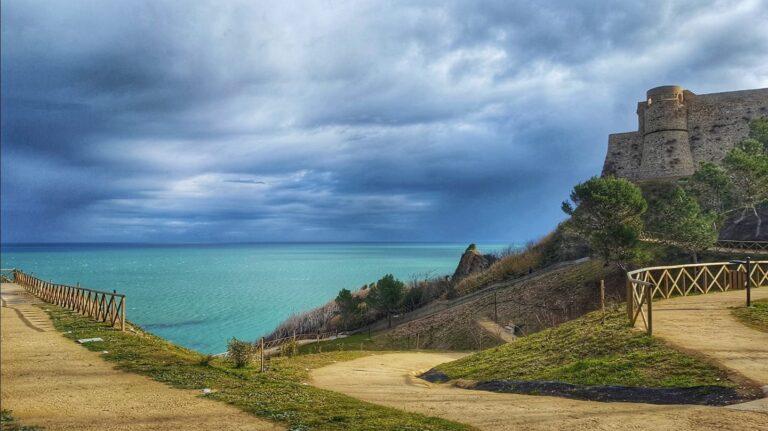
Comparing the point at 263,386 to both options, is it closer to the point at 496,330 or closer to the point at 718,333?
the point at 718,333

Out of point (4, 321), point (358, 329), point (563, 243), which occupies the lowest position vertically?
point (358, 329)

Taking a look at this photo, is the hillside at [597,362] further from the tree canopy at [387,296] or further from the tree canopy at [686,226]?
the tree canopy at [387,296]

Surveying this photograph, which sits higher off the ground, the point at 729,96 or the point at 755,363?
the point at 729,96

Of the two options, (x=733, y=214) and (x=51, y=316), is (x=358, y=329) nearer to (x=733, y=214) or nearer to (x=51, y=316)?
(x=51, y=316)

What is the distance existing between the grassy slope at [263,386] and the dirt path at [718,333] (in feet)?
19.2

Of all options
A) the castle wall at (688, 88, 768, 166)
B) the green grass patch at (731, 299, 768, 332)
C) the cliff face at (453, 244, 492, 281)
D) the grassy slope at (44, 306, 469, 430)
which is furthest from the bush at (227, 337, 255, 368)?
the castle wall at (688, 88, 768, 166)

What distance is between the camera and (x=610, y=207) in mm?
30266

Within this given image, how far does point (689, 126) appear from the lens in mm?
44875

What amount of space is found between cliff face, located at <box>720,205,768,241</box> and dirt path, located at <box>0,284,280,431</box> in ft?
121

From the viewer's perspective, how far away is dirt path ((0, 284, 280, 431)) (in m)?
8.12

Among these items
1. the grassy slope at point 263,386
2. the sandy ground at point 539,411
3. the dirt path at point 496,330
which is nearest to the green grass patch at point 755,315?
the sandy ground at point 539,411

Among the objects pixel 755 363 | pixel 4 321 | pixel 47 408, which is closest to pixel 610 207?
pixel 755 363

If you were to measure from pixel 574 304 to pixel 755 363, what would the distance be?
21.3 meters

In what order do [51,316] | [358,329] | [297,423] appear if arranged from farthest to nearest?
[358,329], [51,316], [297,423]
